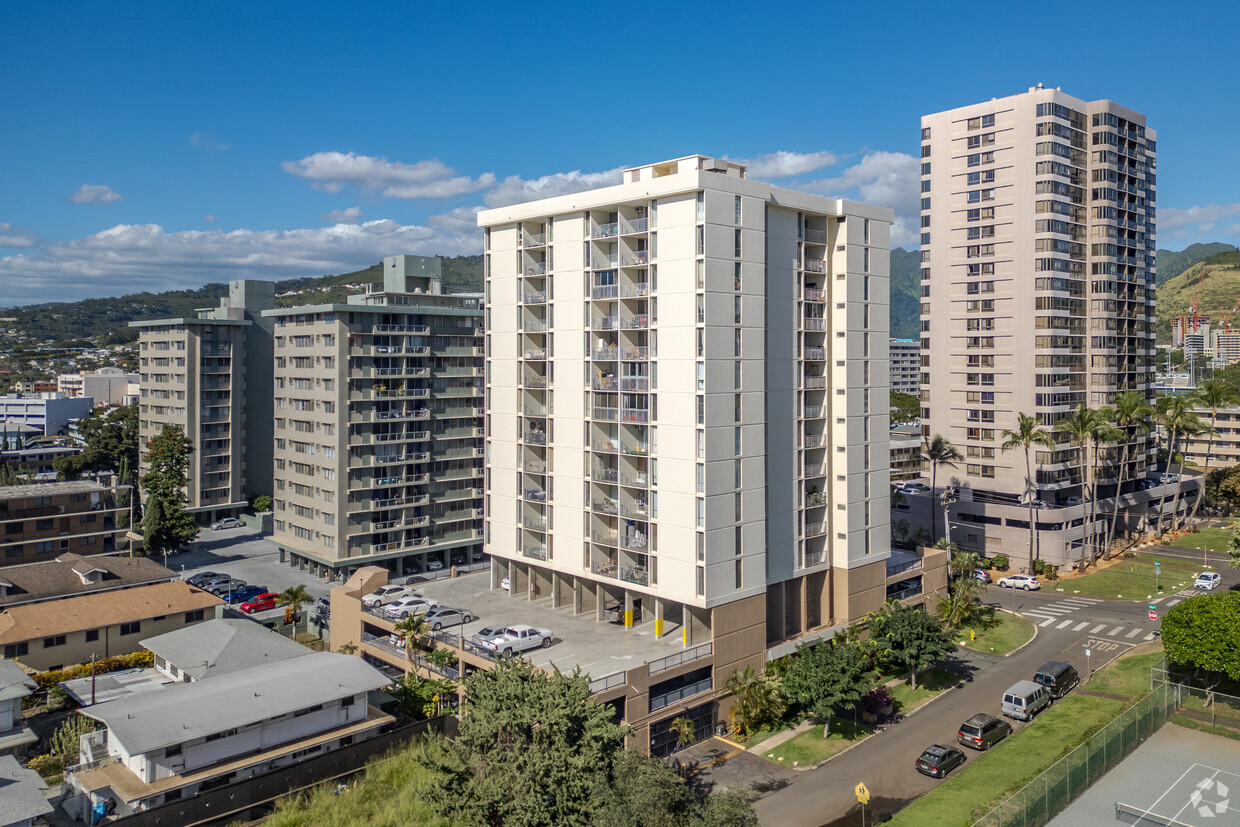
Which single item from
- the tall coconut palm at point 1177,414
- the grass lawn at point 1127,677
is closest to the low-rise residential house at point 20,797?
the grass lawn at point 1127,677

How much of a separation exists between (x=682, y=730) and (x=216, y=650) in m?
27.6

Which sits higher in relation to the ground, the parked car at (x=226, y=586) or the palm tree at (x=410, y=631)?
the palm tree at (x=410, y=631)

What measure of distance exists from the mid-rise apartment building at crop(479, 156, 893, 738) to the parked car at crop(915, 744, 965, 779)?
11.2m

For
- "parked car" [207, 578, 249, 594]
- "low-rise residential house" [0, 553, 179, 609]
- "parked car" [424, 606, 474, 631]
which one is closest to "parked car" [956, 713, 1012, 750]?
"parked car" [424, 606, 474, 631]

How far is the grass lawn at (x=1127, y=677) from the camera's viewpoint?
4991 cm

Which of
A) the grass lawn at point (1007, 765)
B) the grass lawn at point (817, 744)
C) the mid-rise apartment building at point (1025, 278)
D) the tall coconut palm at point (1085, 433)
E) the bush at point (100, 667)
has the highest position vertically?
the mid-rise apartment building at point (1025, 278)

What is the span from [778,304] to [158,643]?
44.7 meters

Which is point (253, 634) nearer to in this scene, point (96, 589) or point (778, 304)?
point (96, 589)

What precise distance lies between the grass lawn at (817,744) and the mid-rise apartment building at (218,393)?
85.0 meters

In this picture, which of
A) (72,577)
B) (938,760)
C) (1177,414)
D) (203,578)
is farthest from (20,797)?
(1177,414)

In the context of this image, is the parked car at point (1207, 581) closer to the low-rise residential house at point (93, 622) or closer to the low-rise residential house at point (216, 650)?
the low-rise residential house at point (216, 650)

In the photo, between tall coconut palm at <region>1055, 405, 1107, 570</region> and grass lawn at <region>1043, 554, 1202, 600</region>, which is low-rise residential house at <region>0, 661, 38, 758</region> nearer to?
grass lawn at <region>1043, 554, 1202, 600</region>

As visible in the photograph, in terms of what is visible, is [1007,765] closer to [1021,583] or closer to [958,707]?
[958,707]

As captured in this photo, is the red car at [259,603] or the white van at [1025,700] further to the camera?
the red car at [259,603]
